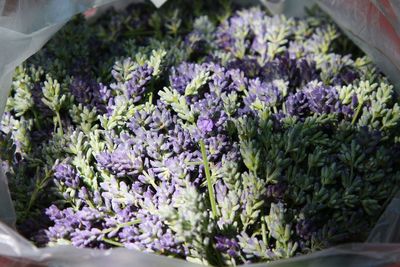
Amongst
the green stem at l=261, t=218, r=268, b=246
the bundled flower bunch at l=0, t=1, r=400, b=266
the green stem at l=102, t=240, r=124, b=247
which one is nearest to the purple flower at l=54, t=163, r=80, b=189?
the bundled flower bunch at l=0, t=1, r=400, b=266

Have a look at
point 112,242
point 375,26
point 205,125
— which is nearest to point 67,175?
point 112,242

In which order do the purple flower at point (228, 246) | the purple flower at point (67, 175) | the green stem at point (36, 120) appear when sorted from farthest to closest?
the green stem at point (36, 120) → the purple flower at point (67, 175) → the purple flower at point (228, 246)

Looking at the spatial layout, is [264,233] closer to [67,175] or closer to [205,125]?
[205,125]

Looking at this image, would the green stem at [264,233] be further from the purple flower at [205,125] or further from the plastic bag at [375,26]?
the plastic bag at [375,26]

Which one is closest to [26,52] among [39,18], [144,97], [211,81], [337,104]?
[39,18]

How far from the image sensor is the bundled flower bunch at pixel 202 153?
100 cm

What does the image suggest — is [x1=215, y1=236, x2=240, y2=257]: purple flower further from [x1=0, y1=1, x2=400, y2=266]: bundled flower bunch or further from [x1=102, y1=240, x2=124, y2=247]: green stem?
[x1=102, y1=240, x2=124, y2=247]: green stem

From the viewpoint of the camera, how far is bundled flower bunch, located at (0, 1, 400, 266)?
999mm

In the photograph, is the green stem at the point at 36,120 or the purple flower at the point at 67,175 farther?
the green stem at the point at 36,120

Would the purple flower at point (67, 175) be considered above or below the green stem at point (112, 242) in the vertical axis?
above

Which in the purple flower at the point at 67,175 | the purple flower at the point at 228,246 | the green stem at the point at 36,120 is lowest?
the purple flower at the point at 228,246

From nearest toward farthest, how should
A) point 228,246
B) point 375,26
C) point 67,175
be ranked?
point 228,246 → point 67,175 → point 375,26

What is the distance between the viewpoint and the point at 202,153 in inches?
40.3

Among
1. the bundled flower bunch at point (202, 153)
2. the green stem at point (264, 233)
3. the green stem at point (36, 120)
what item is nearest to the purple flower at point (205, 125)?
the bundled flower bunch at point (202, 153)
